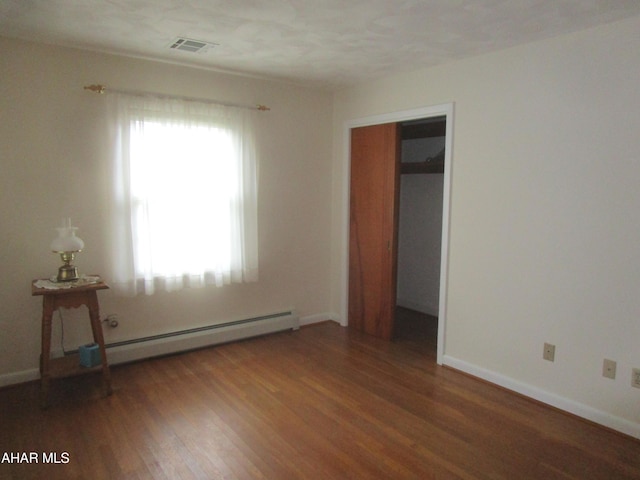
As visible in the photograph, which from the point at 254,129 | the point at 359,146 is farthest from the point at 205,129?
the point at 359,146

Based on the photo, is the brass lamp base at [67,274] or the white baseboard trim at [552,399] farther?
the brass lamp base at [67,274]

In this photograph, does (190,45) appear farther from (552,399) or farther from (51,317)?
(552,399)

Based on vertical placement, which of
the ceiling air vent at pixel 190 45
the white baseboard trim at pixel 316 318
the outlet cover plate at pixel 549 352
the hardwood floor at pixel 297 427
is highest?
the ceiling air vent at pixel 190 45

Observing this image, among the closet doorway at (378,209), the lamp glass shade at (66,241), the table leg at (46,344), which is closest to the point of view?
the table leg at (46,344)

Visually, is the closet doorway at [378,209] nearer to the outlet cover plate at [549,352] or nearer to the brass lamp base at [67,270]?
the outlet cover plate at [549,352]

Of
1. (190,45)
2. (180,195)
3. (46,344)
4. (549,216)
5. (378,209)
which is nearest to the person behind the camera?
(46,344)

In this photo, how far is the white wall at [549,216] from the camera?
2562mm

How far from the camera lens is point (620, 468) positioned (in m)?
2.29

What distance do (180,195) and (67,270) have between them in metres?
1.03

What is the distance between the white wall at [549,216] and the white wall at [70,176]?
6.08ft

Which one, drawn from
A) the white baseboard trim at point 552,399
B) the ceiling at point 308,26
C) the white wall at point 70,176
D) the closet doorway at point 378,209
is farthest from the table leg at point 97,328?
the white baseboard trim at point 552,399

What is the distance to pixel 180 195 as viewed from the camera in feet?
11.7

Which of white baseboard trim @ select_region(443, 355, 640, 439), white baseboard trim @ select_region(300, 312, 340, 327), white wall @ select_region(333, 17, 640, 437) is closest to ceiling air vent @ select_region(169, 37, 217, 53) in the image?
white wall @ select_region(333, 17, 640, 437)

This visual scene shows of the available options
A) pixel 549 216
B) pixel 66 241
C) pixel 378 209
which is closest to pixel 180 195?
pixel 66 241
